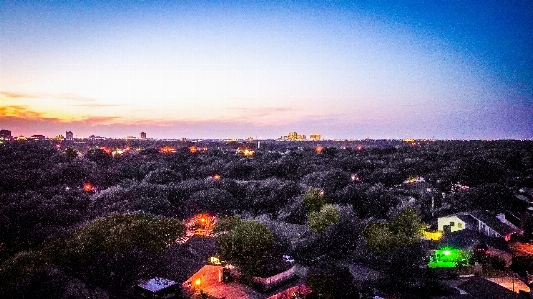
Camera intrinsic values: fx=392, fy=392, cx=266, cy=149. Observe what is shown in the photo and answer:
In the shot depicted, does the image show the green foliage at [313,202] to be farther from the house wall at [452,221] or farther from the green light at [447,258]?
the green light at [447,258]

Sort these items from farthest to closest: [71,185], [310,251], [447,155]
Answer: [447,155] < [71,185] < [310,251]

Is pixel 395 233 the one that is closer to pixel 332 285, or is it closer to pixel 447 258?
pixel 447 258

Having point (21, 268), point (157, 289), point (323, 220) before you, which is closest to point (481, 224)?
point (323, 220)

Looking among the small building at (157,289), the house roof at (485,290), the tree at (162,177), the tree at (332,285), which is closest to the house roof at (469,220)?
the house roof at (485,290)

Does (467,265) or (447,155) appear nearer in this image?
(467,265)

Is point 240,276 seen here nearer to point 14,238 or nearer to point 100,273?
point 100,273

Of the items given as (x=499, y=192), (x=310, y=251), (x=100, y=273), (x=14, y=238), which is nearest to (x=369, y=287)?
(x=310, y=251)
